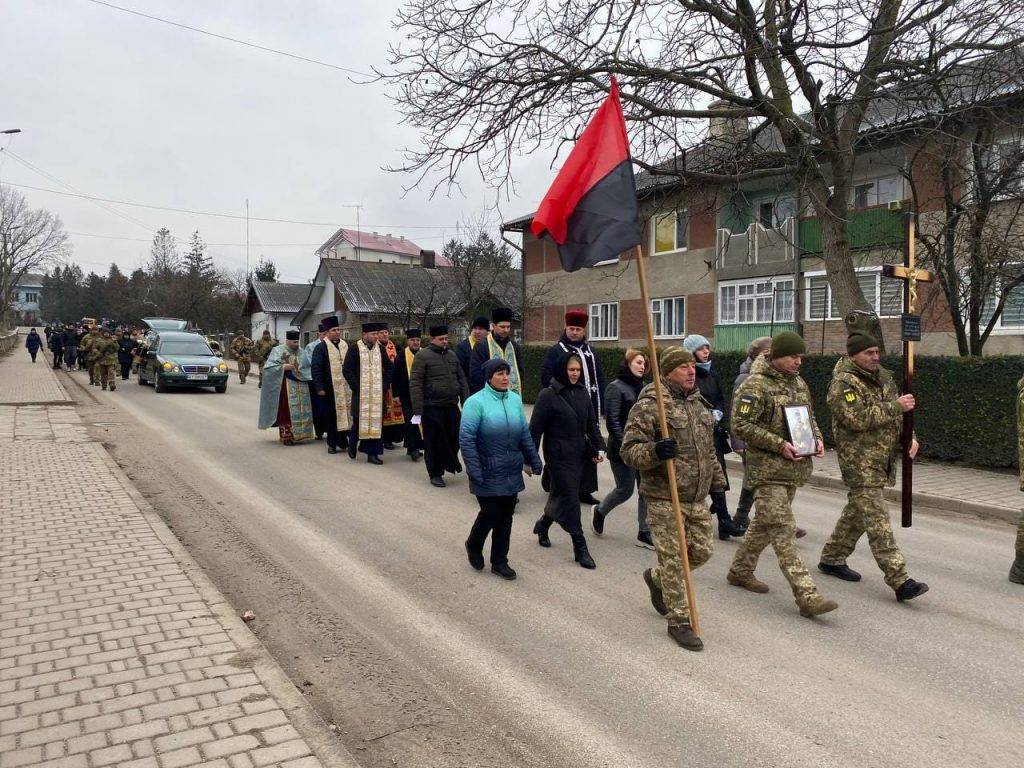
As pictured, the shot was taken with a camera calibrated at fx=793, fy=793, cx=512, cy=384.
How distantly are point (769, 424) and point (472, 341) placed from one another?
5587mm

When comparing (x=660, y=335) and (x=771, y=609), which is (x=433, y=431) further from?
(x=660, y=335)

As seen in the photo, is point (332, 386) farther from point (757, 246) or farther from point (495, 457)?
point (757, 246)

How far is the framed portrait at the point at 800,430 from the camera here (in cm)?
518

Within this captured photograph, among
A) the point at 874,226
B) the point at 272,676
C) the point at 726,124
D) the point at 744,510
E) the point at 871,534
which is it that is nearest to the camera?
the point at 272,676

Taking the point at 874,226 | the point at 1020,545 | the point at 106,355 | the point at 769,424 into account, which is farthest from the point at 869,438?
the point at 106,355

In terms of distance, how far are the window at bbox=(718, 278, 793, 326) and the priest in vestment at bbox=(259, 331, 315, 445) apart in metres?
15.5

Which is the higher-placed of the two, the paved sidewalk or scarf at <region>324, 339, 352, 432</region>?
scarf at <region>324, 339, 352, 432</region>

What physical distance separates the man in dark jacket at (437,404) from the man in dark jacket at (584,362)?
81.8 inches

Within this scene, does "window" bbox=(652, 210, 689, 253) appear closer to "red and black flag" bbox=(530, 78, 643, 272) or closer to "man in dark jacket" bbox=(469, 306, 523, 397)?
"man in dark jacket" bbox=(469, 306, 523, 397)

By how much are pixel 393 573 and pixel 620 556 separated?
6.07 ft

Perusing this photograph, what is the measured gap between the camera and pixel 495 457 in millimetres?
5805

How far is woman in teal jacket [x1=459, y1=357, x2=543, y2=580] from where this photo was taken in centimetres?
577

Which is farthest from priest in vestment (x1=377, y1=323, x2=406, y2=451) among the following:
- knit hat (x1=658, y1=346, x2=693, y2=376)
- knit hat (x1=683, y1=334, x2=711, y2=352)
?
knit hat (x1=658, y1=346, x2=693, y2=376)

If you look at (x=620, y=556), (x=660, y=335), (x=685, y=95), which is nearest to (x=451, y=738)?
(x=620, y=556)
